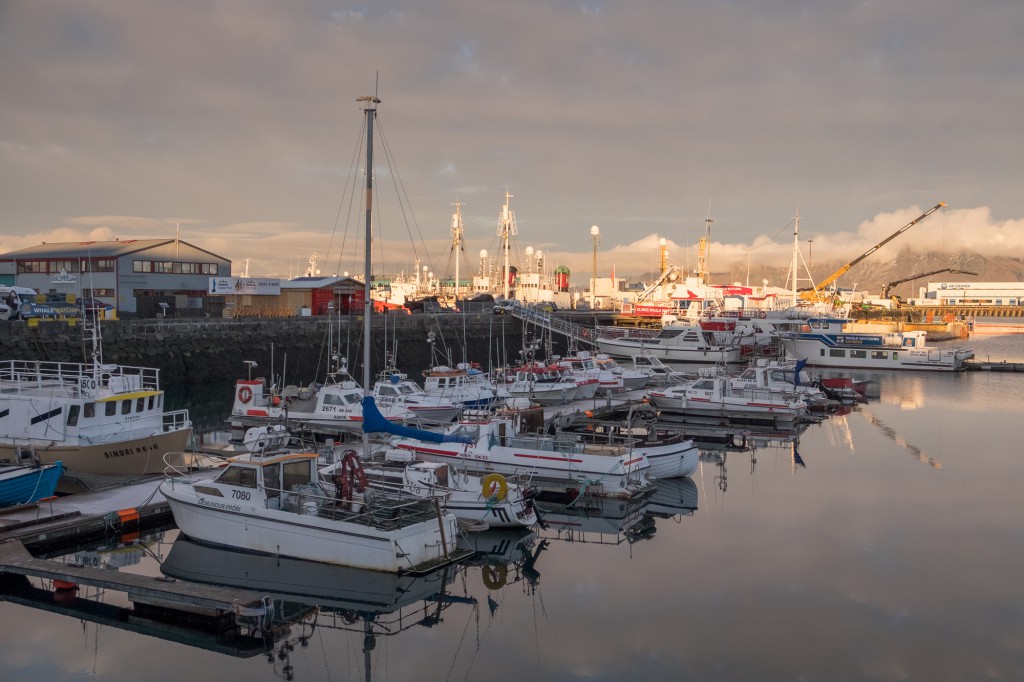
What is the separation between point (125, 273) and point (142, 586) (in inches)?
1720

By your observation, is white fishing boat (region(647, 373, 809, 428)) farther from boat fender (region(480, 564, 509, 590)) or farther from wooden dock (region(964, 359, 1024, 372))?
wooden dock (region(964, 359, 1024, 372))

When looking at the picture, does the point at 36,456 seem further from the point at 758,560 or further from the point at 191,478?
the point at 758,560

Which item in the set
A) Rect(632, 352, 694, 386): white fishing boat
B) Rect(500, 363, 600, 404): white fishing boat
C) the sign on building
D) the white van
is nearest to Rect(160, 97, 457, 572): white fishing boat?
Rect(500, 363, 600, 404): white fishing boat

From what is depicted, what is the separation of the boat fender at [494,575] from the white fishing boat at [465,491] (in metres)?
1.09

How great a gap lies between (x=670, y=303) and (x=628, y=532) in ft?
224

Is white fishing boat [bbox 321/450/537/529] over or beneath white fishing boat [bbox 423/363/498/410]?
beneath

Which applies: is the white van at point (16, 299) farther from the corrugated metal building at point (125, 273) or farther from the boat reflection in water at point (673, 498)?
the boat reflection in water at point (673, 498)

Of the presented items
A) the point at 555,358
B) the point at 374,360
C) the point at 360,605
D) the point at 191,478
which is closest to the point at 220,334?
the point at 374,360

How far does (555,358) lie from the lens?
44.6m

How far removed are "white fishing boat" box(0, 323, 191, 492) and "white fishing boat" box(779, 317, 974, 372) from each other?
165 ft

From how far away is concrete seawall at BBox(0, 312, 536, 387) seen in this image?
3931 centimetres

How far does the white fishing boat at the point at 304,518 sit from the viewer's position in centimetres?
1480

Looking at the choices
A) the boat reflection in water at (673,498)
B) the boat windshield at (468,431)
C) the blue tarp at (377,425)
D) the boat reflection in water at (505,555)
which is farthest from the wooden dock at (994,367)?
the blue tarp at (377,425)

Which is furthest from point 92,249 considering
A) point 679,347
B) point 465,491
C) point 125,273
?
point 465,491
